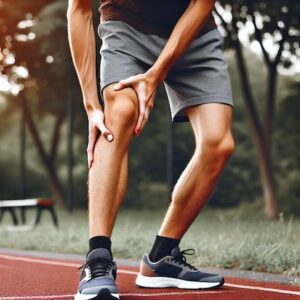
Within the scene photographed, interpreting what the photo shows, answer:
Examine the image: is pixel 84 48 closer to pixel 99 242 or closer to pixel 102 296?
pixel 99 242

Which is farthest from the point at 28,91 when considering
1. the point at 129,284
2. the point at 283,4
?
the point at 129,284

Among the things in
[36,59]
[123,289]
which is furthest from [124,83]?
[36,59]

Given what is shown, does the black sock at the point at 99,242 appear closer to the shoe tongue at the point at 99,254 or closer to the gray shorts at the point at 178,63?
the shoe tongue at the point at 99,254

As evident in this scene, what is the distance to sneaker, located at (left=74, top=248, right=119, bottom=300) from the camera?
3.02 metres

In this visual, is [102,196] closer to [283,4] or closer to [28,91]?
[283,4]

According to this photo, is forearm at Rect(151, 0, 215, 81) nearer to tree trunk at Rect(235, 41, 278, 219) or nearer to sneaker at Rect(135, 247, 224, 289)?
sneaker at Rect(135, 247, 224, 289)

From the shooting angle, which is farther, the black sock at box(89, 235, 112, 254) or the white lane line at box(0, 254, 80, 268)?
the white lane line at box(0, 254, 80, 268)

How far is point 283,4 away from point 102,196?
11.3 m

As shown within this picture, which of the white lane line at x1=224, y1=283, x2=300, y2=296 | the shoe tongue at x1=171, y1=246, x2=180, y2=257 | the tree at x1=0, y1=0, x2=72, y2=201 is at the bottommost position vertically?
the white lane line at x1=224, y1=283, x2=300, y2=296

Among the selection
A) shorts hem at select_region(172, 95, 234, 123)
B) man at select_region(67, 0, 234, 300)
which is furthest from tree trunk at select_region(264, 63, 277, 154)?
shorts hem at select_region(172, 95, 234, 123)

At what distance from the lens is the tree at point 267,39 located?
45.8 feet

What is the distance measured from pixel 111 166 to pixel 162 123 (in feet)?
68.9

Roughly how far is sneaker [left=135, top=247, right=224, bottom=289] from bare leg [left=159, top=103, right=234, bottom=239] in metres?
0.13

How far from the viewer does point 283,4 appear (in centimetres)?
1382
